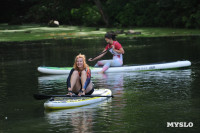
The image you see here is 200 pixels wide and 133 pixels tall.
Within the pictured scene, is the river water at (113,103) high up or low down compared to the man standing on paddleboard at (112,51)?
down

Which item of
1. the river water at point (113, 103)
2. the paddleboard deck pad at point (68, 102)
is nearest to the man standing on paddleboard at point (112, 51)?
the river water at point (113, 103)

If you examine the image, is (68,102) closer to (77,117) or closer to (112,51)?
(77,117)

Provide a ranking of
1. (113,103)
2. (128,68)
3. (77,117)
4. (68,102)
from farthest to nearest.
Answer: (128,68) → (113,103) → (68,102) → (77,117)

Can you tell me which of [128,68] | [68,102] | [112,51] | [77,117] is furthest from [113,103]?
[128,68]

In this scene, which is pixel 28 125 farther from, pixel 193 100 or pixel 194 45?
pixel 194 45

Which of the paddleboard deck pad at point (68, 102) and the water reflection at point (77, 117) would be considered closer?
the water reflection at point (77, 117)

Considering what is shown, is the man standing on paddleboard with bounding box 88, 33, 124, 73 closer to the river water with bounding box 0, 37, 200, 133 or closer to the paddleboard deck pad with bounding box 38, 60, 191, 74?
the paddleboard deck pad with bounding box 38, 60, 191, 74

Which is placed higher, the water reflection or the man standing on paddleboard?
the man standing on paddleboard

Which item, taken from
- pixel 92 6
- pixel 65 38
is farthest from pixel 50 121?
pixel 92 6

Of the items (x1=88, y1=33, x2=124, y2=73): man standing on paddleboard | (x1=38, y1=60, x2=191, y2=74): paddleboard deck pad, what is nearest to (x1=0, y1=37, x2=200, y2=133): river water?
(x1=38, y1=60, x2=191, y2=74): paddleboard deck pad

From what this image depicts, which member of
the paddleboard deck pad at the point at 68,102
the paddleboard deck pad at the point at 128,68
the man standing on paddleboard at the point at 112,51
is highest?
the man standing on paddleboard at the point at 112,51

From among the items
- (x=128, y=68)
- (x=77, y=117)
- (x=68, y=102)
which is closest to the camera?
(x=77, y=117)

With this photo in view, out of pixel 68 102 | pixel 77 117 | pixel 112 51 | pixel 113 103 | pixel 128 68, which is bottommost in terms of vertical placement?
pixel 77 117

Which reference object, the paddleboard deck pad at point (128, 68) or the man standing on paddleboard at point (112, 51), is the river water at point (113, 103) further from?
the man standing on paddleboard at point (112, 51)
